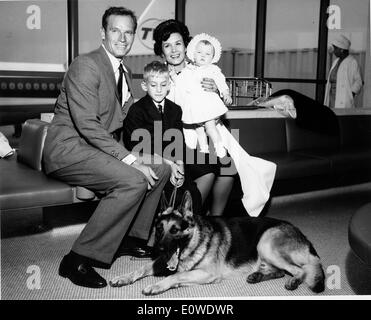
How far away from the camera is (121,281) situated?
7.96ft

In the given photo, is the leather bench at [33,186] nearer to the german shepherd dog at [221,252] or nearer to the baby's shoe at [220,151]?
the german shepherd dog at [221,252]

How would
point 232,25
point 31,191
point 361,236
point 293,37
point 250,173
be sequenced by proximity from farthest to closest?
point 293,37
point 232,25
point 250,173
point 31,191
point 361,236

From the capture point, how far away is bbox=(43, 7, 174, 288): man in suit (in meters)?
2.44

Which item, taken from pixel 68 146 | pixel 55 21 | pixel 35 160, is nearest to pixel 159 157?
pixel 68 146

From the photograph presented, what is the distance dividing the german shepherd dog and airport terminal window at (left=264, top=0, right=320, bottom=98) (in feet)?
24.1

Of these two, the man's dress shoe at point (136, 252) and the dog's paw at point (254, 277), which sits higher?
the dog's paw at point (254, 277)

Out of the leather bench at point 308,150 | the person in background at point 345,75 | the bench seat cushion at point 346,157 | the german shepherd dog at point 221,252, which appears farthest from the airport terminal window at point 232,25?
the german shepherd dog at point 221,252

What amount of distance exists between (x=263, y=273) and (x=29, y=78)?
4801 mm

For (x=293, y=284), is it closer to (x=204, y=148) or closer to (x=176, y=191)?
(x=176, y=191)

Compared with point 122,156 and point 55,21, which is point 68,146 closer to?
point 122,156

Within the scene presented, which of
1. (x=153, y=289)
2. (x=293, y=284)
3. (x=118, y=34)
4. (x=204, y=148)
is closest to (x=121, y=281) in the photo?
(x=153, y=289)

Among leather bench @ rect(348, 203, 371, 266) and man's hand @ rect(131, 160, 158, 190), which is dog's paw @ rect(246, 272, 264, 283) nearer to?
leather bench @ rect(348, 203, 371, 266)

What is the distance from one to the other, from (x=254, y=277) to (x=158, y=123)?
104cm

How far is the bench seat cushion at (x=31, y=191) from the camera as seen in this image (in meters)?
2.60
